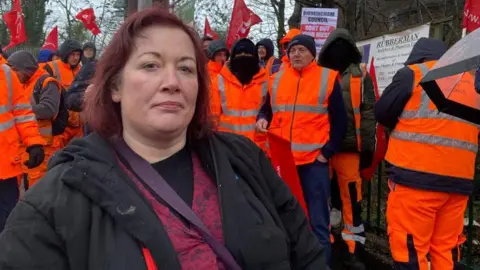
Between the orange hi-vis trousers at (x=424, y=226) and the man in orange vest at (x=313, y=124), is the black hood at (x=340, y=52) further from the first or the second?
the orange hi-vis trousers at (x=424, y=226)

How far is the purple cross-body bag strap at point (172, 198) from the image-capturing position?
1687mm

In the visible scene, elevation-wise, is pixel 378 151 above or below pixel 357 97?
below

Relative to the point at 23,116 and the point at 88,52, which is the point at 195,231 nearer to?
the point at 23,116

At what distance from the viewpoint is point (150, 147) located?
1889mm

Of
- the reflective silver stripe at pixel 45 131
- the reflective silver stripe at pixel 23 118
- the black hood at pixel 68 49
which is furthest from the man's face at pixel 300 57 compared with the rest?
the black hood at pixel 68 49

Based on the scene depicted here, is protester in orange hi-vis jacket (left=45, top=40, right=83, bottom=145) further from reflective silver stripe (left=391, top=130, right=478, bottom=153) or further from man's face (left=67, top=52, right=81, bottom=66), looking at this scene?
reflective silver stripe (left=391, top=130, right=478, bottom=153)

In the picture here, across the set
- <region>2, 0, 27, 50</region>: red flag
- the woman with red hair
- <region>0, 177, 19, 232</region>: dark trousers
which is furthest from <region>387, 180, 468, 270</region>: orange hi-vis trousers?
<region>2, 0, 27, 50</region>: red flag

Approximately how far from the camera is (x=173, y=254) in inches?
61.9

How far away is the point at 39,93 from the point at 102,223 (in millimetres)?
5081

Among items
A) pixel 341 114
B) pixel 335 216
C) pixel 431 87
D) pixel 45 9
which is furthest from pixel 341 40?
pixel 45 9

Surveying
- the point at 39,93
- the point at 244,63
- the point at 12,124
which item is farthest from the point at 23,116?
the point at 244,63

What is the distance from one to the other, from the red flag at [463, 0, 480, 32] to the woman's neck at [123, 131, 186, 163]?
13.6 feet

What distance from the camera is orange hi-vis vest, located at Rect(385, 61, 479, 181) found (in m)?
3.56

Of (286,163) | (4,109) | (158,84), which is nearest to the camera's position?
(158,84)
